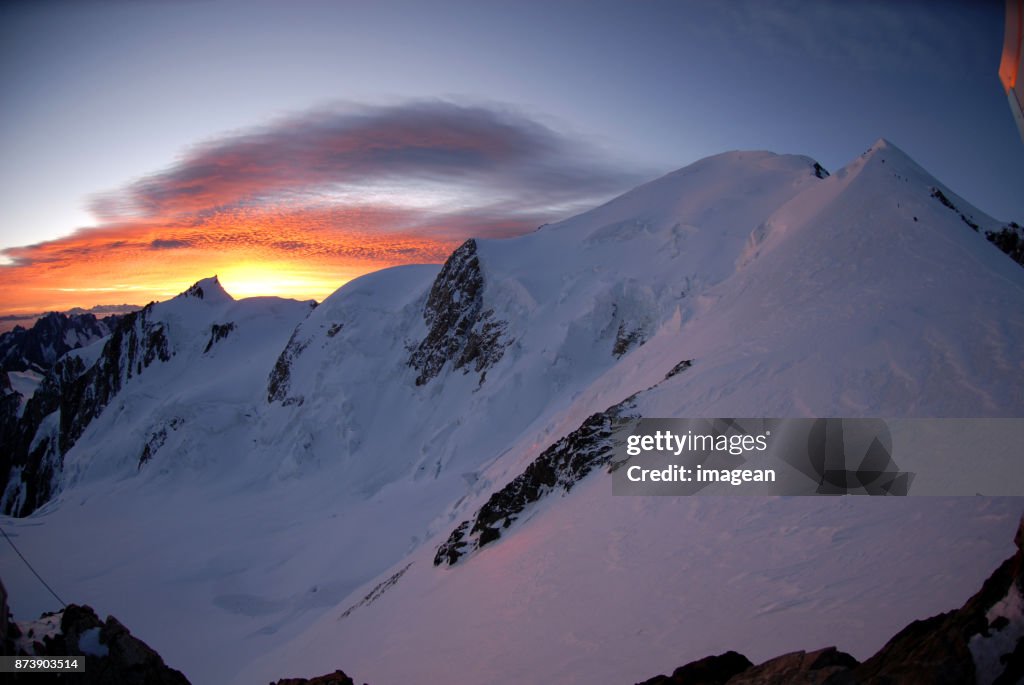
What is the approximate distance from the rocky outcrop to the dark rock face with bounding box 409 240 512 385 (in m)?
38.4

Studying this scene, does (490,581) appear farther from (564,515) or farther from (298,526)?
(298,526)

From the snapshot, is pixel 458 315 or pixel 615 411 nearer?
pixel 615 411

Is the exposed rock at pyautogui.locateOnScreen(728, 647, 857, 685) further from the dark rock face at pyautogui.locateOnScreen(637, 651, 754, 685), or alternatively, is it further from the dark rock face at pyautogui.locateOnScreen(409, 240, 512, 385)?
the dark rock face at pyautogui.locateOnScreen(409, 240, 512, 385)

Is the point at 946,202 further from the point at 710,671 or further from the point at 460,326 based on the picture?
the point at 460,326

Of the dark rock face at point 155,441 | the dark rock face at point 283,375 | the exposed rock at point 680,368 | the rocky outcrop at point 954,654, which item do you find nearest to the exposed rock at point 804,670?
the rocky outcrop at point 954,654

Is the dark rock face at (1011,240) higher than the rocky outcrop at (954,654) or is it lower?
higher

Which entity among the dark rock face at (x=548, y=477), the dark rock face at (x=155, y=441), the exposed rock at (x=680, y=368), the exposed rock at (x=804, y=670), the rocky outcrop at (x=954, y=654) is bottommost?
the dark rock face at (x=155, y=441)

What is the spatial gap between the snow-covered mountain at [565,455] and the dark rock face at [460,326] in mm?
294

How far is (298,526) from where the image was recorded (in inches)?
1634

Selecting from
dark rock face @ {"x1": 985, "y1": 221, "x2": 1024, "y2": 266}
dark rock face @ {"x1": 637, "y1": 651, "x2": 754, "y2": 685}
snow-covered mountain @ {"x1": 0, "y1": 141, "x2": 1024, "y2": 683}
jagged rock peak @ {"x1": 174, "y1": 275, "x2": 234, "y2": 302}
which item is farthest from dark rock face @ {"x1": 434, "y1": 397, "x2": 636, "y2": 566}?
jagged rock peak @ {"x1": 174, "y1": 275, "x2": 234, "y2": 302}

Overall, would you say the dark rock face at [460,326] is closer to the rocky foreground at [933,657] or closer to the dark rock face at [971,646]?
the rocky foreground at [933,657]

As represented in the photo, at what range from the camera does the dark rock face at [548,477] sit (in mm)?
17672

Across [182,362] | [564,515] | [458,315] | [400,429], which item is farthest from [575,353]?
[182,362]

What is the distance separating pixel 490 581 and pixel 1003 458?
1080cm
